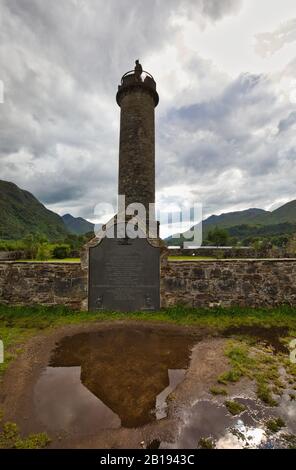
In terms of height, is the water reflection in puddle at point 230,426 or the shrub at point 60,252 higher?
the shrub at point 60,252

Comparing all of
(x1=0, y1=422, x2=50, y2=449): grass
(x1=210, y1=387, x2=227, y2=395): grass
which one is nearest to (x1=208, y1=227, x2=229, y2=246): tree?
(x1=210, y1=387, x2=227, y2=395): grass

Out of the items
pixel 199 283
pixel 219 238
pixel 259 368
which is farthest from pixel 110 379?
pixel 219 238

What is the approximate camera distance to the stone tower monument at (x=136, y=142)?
16531 mm

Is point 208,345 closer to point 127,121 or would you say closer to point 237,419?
point 237,419

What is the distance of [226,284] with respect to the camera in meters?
8.15

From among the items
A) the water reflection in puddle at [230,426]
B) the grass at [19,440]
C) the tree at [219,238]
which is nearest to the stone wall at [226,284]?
the water reflection in puddle at [230,426]

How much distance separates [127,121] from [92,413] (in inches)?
664

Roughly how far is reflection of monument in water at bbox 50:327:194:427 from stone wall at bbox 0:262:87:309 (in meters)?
2.01

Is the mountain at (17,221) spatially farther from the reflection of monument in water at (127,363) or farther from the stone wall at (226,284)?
the reflection of monument in water at (127,363)

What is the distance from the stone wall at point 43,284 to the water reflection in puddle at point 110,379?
2.04 meters

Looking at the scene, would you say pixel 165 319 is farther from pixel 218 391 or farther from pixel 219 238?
pixel 219 238

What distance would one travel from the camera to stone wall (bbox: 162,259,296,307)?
8.12 metres
